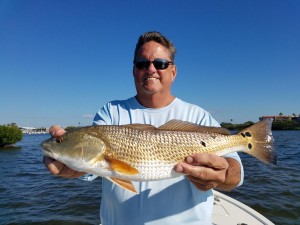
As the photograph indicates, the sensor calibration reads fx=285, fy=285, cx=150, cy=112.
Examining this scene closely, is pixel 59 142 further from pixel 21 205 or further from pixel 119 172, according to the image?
pixel 21 205

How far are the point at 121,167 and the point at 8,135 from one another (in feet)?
172

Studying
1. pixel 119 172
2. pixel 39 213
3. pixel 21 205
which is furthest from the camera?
pixel 21 205

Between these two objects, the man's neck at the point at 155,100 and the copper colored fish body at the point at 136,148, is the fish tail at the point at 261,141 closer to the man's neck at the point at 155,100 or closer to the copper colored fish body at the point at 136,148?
the copper colored fish body at the point at 136,148

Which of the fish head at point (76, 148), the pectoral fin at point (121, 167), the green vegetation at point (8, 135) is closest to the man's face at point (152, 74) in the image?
the fish head at point (76, 148)

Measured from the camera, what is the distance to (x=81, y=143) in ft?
10.9

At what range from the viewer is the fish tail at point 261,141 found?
135 inches

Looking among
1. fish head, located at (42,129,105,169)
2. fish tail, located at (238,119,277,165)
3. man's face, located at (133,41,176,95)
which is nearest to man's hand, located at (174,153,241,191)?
fish tail, located at (238,119,277,165)

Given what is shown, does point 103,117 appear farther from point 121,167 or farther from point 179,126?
point 179,126

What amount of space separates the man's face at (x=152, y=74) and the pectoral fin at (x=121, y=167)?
1060 mm

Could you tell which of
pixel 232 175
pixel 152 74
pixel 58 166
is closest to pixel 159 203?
pixel 232 175

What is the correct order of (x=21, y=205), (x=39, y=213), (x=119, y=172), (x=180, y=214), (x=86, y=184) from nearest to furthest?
(x=119, y=172) → (x=180, y=214) → (x=39, y=213) → (x=21, y=205) → (x=86, y=184)

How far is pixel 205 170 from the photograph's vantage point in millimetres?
3012

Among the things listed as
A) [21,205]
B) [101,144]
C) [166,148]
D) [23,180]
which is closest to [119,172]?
[101,144]

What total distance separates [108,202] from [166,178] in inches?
36.4
